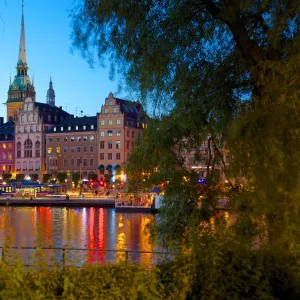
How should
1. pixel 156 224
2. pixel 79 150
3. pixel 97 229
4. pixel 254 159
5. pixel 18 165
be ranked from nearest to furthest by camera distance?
1. pixel 254 159
2. pixel 156 224
3. pixel 97 229
4. pixel 79 150
5. pixel 18 165

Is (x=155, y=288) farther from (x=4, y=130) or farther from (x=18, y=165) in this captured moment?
(x=4, y=130)

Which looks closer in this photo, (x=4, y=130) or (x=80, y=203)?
(x=80, y=203)

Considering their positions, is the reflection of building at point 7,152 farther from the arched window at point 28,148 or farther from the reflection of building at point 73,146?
the reflection of building at point 73,146

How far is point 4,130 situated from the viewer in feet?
443

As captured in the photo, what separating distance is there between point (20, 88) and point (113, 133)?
9025 centimetres

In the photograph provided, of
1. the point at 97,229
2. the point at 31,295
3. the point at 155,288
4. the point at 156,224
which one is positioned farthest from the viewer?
the point at 97,229

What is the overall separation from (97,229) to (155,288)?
41346 millimetres

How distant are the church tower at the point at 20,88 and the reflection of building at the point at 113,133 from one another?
7897cm

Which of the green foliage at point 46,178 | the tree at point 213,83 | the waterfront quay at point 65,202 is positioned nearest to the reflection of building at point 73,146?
the green foliage at point 46,178

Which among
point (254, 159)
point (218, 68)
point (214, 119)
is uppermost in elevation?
point (218, 68)

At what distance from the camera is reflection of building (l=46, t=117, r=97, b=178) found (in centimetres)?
11494

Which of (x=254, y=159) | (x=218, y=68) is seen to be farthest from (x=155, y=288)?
(x=218, y=68)

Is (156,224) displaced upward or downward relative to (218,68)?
downward

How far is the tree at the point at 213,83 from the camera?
27.8 ft
